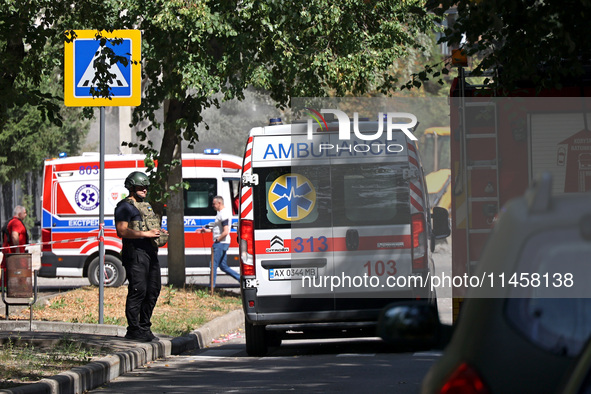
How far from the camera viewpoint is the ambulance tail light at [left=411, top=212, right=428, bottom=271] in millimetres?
10383

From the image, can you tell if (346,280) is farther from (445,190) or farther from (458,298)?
(445,190)

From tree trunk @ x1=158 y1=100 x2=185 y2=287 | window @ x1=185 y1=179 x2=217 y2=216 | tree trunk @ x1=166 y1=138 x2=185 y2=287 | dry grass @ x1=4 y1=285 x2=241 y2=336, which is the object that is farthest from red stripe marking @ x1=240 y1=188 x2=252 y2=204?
window @ x1=185 y1=179 x2=217 y2=216

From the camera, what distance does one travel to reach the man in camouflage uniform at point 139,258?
11.3 m

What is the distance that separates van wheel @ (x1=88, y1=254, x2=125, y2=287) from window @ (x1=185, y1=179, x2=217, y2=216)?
1.72 meters

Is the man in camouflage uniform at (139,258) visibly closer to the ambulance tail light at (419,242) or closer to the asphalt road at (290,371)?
the asphalt road at (290,371)

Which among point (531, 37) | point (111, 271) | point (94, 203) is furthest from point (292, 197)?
point (94, 203)

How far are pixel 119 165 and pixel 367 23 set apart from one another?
6125 mm

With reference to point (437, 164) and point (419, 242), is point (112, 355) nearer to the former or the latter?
Result: point (419, 242)

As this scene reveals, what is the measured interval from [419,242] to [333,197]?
101cm

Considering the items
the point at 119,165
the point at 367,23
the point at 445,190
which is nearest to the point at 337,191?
the point at 367,23

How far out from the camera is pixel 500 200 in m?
8.80

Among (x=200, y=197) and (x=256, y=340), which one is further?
(x=200, y=197)

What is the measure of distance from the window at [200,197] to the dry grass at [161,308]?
10.2 ft

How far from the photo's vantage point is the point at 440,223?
1117cm
